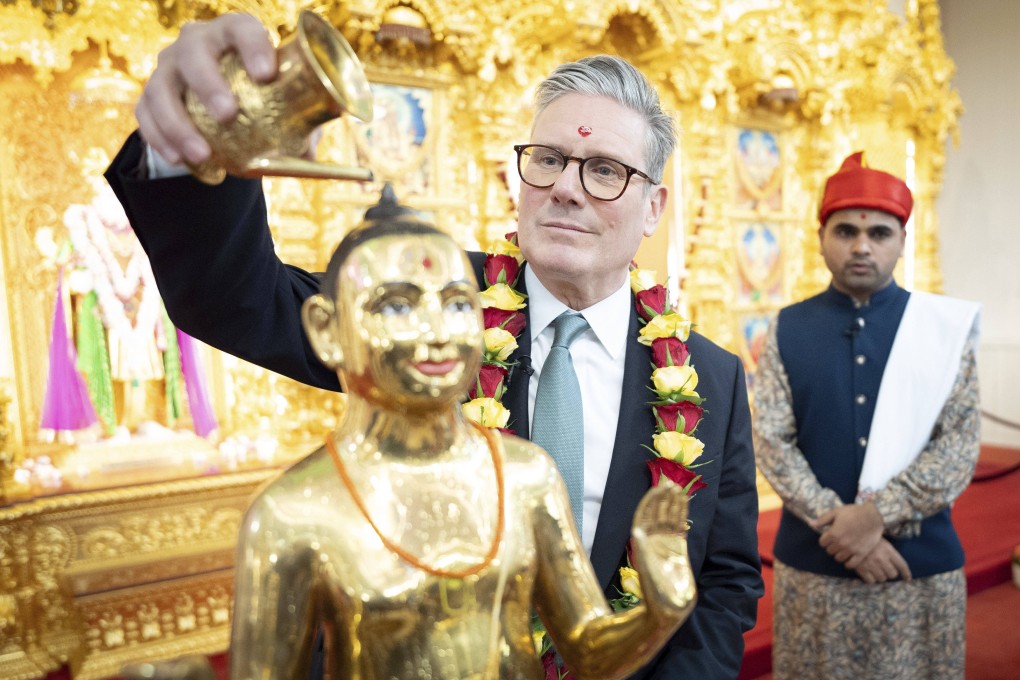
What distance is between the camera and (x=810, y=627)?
8.97 ft

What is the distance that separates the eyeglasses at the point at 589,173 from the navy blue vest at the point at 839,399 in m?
1.65

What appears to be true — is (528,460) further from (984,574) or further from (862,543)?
(984,574)

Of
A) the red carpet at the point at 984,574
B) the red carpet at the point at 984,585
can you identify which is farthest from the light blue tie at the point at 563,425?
the red carpet at the point at 984,574

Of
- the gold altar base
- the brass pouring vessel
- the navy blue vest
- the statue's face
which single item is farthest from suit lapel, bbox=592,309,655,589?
the gold altar base

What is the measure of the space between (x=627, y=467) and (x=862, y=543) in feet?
4.97

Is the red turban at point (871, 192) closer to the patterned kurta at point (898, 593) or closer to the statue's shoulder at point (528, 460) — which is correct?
the patterned kurta at point (898, 593)

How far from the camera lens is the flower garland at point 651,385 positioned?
1.33m

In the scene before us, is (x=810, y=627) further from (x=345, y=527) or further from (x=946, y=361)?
(x=345, y=527)

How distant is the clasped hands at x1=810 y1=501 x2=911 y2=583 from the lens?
2555 millimetres

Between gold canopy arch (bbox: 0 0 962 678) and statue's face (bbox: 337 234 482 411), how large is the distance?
3.08 meters

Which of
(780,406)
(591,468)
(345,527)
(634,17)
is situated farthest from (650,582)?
(634,17)

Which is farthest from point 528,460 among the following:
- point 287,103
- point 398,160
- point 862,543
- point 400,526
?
point 398,160

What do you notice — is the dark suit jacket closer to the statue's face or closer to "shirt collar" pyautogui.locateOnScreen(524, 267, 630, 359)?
"shirt collar" pyautogui.locateOnScreen(524, 267, 630, 359)

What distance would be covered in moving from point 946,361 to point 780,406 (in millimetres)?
553
